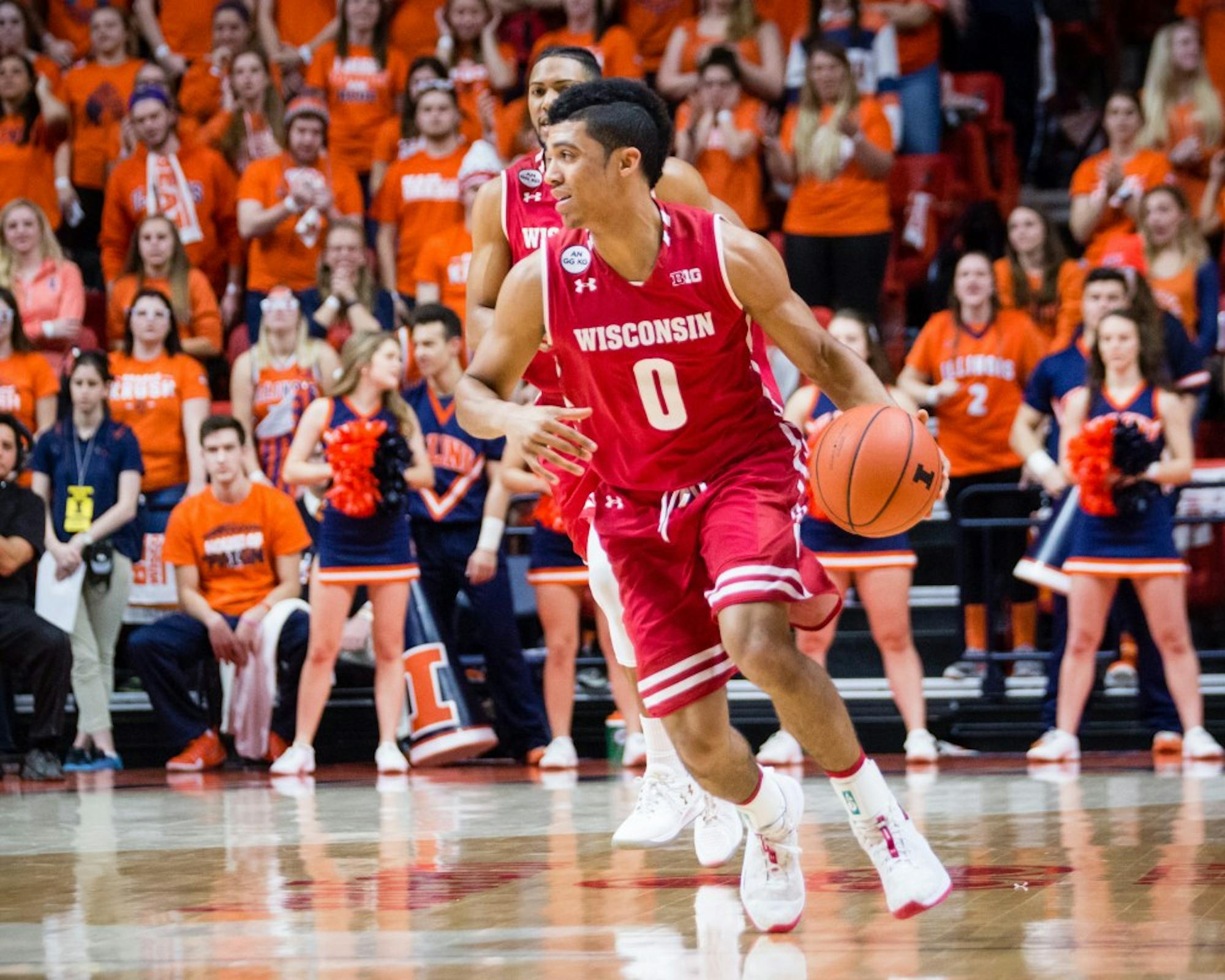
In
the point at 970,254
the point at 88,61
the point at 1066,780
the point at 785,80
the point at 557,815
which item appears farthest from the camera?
the point at 88,61

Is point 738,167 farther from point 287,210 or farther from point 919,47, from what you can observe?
point 287,210

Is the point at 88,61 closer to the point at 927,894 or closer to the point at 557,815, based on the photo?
the point at 557,815

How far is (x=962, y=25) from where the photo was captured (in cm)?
1262

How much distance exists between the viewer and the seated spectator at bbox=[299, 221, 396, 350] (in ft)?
34.0

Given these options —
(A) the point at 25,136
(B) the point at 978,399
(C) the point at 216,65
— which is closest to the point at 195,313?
(A) the point at 25,136

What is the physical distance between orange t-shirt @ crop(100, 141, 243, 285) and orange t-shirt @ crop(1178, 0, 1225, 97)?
5.87m

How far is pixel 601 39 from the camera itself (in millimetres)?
11641

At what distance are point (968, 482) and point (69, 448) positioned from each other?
460cm

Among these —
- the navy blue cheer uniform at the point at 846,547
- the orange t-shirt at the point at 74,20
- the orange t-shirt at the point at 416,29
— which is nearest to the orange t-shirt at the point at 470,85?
the orange t-shirt at the point at 416,29

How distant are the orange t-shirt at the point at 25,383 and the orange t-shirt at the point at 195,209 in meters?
1.49

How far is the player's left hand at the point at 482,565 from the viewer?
899 cm

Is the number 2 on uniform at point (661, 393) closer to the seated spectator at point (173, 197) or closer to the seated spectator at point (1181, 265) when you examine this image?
the seated spectator at point (1181, 265)

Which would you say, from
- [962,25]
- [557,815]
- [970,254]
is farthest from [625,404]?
[962,25]

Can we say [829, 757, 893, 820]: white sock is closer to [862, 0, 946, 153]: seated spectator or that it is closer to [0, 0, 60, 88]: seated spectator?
[862, 0, 946, 153]: seated spectator
